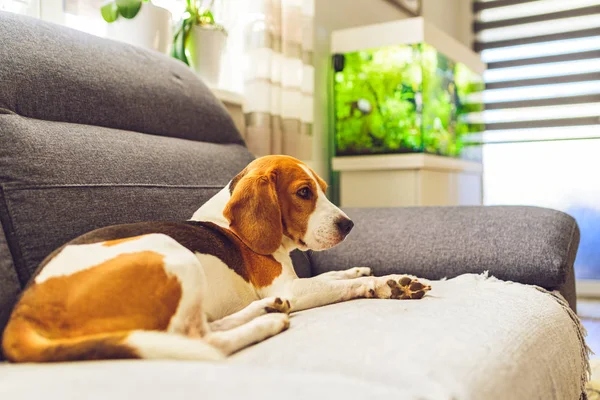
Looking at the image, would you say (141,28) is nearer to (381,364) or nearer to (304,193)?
(304,193)

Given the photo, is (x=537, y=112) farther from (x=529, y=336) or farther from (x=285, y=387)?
(x=285, y=387)

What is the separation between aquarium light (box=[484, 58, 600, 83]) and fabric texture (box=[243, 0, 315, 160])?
105 inches

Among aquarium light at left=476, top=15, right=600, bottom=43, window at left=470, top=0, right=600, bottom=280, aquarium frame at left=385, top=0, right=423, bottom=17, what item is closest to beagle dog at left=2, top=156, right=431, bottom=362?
aquarium frame at left=385, top=0, right=423, bottom=17

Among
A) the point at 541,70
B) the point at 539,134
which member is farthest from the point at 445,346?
the point at 541,70

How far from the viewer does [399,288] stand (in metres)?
1.52

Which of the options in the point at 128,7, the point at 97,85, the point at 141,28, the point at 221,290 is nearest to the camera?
the point at 221,290

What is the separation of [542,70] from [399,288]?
13.4 feet

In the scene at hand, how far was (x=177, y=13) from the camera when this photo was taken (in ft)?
9.34

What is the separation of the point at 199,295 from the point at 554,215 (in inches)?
51.6

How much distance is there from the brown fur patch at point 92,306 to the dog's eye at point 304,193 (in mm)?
558

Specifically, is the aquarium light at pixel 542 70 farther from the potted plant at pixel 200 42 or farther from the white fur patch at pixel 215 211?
the white fur patch at pixel 215 211

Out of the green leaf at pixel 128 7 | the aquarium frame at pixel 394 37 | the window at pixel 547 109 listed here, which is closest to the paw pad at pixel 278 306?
the green leaf at pixel 128 7

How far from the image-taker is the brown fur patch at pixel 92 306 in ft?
3.20

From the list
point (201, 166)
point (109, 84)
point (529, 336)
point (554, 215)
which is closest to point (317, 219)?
point (201, 166)
